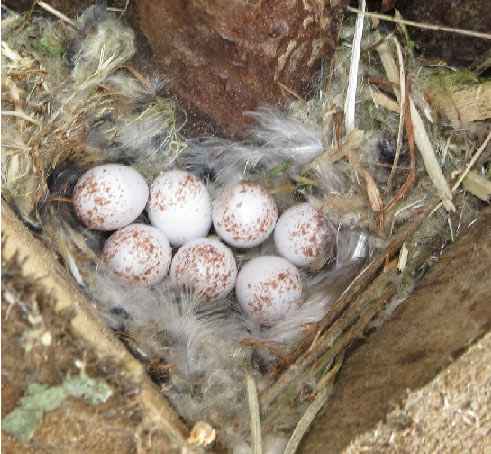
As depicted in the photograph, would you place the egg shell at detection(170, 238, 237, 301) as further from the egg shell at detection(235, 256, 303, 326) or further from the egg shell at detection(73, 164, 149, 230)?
the egg shell at detection(73, 164, 149, 230)

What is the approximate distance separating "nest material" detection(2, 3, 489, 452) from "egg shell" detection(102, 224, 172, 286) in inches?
2.3

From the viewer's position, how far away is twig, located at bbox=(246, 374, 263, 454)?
1.74 meters

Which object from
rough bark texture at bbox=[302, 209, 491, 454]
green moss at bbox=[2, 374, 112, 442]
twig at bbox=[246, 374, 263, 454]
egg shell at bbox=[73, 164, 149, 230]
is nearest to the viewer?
green moss at bbox=[2, 374, 112, 442]

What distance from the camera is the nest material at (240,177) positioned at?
1.84 meters

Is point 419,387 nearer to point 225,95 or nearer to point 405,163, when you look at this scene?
point 405,163

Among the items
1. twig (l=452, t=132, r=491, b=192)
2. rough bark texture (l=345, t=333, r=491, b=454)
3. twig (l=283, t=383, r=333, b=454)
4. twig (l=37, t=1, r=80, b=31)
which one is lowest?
twig (l=283, t=383, r=333, b=454)

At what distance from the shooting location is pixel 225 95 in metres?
2.03

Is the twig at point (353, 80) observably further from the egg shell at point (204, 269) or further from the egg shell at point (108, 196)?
the egg shell at point (108, 196)

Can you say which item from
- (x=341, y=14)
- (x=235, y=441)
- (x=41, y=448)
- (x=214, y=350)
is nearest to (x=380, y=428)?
(x=235, y=441)

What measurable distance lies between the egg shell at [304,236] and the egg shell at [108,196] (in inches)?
17.8

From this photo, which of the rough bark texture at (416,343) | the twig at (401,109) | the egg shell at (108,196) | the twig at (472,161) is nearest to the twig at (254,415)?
the rough bark texture at (416,343)

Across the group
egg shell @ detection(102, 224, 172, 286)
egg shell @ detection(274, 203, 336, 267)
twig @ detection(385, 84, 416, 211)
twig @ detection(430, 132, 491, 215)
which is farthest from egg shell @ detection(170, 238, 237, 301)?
twig @ detection(430, 132, 491, 215)

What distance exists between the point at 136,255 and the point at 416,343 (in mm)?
816

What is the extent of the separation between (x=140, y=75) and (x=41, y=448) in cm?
114
